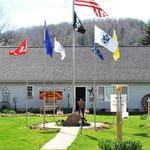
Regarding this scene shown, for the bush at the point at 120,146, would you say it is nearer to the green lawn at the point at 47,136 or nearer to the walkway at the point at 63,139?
the green lawn at the point at 47,136

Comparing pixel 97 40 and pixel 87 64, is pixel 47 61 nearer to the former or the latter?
pixel 87 64

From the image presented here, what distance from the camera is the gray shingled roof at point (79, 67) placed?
4338cm

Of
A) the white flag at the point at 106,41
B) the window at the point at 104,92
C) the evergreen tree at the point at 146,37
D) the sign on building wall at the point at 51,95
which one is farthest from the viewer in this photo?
the evergreen tree at the point at 146,37

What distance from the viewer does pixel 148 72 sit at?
43938 millimetres

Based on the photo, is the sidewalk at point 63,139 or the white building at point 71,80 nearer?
the sidewalk at point 63,139

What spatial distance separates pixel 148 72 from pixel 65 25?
8859 centimetres

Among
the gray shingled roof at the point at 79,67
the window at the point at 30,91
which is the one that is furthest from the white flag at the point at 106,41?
the window at the point at 30,91

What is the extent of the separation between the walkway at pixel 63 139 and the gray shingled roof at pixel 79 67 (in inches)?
655

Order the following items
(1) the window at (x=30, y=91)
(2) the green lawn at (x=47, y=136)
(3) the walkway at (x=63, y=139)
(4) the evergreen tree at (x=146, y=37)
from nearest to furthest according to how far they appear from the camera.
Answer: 1. (3) the walkway at (x=63, y=139)
2. (2) the green lawn at (x=47, y=136)
3. (1) the window at (x=30, y=91)
4. (4) the evergreen tree at (x=146, y=37)

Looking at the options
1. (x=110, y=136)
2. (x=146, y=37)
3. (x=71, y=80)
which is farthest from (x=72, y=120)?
(x=146, y=37)

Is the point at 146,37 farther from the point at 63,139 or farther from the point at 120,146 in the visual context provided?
the point at 120,146

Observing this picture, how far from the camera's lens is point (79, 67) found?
45.0 m

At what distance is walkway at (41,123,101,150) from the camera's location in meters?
19.3

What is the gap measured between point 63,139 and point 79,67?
23398mm
